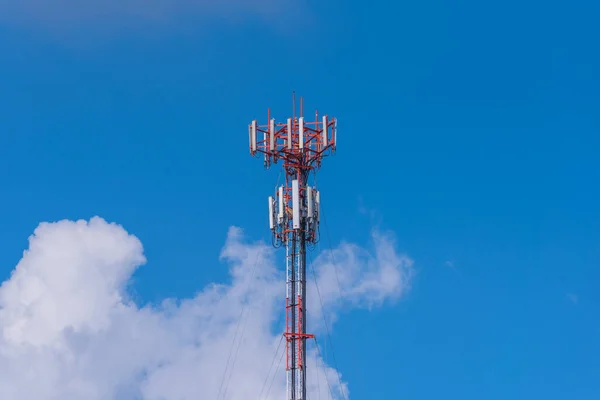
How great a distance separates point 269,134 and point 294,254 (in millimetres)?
10349

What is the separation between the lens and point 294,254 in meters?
121

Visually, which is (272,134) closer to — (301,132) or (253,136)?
(253,136)

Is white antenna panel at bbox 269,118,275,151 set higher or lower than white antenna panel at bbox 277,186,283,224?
higher

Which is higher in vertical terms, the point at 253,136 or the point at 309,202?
the point at 253,136

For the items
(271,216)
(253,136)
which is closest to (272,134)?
(253,136)

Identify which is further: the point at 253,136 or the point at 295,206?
the point at 253,136

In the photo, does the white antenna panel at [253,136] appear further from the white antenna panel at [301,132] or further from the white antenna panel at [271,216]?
the white antenna panel at [271,216]

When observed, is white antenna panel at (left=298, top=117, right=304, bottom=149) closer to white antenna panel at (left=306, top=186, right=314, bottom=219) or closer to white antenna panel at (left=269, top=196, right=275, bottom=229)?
white antenna panel at (left=306, top=186, right=314, bottom=219)

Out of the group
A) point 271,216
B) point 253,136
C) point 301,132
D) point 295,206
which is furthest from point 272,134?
point 271,216

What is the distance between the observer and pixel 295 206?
12062cm

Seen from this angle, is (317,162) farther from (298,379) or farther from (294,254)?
(298,379)

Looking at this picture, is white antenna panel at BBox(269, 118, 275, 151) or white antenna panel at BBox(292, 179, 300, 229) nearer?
white antenna panel at BBox(292, 179, 300, 229)

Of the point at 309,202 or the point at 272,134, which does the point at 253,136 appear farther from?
the point at 309,202

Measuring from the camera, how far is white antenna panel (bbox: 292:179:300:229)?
12031 cm
